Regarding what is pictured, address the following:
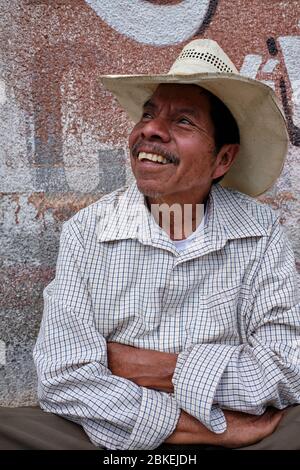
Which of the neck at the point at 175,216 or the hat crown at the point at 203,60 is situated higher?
the hat crown at the point at 203,60

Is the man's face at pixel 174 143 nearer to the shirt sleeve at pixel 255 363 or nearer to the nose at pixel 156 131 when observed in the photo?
the nose at pixel 156 131

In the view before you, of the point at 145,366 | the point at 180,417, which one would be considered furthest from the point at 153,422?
the point at 145,366

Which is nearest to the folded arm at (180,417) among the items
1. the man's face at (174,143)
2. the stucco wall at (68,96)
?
the man's face at (174,143)

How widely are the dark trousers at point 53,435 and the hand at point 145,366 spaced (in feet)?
0.66

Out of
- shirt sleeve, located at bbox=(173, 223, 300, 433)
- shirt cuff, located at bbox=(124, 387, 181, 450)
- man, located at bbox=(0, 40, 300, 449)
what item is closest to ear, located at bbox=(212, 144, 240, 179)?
man, located at bbox=(0, 40, 300, 449)

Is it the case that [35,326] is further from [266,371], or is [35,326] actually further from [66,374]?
[266,371]

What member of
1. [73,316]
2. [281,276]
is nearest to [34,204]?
[73,316]

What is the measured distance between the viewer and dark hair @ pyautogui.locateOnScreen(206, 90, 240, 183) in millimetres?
2529

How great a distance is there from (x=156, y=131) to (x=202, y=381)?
82 cm

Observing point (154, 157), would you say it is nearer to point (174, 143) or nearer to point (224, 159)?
point (174, 143)

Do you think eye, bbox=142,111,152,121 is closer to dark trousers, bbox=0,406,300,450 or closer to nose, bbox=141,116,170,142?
nose, bbox=141,116,170,142

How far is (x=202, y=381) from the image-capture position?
2.27 meters

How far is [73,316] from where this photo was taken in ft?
7.75

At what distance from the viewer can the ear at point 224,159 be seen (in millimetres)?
2598
